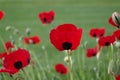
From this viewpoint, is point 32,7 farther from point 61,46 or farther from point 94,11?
point 61,46

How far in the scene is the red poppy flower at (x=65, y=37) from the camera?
4.71ft

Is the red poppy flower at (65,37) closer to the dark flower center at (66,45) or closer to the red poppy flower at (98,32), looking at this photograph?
the dark flower center at (66,45)

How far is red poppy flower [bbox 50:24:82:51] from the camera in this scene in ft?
4.71

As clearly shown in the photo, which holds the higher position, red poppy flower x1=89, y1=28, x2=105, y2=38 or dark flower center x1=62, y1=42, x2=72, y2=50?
dark flower center x1=62, y1=42, x2=72, y2=50

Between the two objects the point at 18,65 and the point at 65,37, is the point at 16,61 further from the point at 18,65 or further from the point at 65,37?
the point at 65,37

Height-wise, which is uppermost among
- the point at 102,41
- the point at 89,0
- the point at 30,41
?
the point at 102,41

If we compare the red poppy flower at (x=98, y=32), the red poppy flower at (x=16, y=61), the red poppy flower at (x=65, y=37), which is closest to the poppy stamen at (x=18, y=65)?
the red poppy flower at (x=16, y=61)

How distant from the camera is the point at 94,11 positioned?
12555 millimetres

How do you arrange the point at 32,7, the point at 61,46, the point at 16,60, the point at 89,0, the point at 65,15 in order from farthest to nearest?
1. the point at 89,0
2. the point at 32,7
3. the point at 65,15
4. the point at 16,60
5. the point at 61,46

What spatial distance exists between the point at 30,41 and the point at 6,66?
1121 mm

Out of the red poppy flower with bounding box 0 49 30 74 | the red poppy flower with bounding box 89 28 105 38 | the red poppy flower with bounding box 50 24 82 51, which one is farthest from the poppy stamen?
the red poppy flower with bounding box 89 28 105 38

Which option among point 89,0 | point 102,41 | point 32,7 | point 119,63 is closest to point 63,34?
point 119,63

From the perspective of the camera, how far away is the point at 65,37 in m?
1.46

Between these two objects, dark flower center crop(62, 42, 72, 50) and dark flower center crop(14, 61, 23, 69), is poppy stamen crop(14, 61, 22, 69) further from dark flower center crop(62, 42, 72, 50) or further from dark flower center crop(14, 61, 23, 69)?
dark flower center crop(62, 42, 72, 50)
